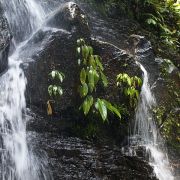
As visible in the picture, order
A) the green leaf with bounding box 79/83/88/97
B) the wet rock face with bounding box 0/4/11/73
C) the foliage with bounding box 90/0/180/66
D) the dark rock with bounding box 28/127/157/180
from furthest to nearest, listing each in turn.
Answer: the foliage with bounding box 90/0/180/66 → the green leaf with bounding box 79/83/88/97 → the wet rock face with bounding box 0/4/11/73 → the dark rock with bounding box 28/127/157/180

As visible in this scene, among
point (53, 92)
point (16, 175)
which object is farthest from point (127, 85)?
point (16, 175)

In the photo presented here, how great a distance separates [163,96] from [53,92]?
2.89 meters

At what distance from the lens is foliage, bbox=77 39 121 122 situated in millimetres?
5910

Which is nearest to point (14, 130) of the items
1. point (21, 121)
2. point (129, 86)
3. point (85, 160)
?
point (21, 121)

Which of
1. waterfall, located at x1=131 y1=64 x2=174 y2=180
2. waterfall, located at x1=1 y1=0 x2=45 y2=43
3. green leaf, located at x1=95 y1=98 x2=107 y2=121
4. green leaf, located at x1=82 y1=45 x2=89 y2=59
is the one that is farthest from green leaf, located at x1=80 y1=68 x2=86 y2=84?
waterfall, located at x1=1 y1=0 x2=45 y2=43

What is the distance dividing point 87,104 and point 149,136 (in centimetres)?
167

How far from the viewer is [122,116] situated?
6.45 m

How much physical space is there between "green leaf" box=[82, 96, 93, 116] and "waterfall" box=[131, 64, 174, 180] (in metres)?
1.17

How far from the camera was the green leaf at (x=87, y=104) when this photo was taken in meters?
5.81

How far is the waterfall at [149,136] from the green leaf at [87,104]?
117 centimetres

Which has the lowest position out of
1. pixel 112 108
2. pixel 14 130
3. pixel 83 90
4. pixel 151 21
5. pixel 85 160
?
pixel 85 160

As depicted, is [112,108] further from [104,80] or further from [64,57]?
[64,57]

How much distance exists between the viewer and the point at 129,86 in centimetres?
654

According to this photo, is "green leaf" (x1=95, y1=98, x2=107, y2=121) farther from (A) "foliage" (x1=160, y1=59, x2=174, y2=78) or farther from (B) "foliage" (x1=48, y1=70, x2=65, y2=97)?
(A) "foliage" (x1=160, y1=59, x2=174, y2=78)
